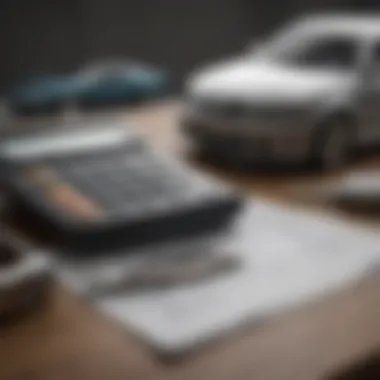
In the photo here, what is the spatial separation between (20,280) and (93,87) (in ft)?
2.00

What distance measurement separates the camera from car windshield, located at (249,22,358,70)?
107cm

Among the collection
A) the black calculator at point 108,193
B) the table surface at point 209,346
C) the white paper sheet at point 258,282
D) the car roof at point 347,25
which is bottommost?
the table surface at point 209,346

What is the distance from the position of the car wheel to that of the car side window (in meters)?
0.10

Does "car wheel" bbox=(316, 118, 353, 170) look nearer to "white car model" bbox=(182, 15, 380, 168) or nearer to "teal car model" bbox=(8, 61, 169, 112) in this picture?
"white car model" bbox=(182, 15, 380, 168)

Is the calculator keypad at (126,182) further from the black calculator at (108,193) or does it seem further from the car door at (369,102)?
the car door at (369,102)

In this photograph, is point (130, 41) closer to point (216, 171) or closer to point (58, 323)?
point (216, 171)

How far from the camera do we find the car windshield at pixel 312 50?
1.07 meters

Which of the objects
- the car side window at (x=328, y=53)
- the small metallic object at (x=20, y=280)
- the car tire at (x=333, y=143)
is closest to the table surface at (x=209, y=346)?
the small metallic object at (x=20, y=280)

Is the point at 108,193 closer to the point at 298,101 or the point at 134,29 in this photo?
the point at 298,101

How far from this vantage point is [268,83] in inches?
39.8

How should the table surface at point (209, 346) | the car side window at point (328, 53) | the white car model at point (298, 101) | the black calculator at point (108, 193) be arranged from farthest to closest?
the car side window at point (328, 53) → the white car model at point (298, 101) → the black calculator at point (108, 193) → the table surface at point (209, 346)

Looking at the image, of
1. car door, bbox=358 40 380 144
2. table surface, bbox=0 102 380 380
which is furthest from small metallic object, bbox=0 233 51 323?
car door, bbox=358 40 380 144

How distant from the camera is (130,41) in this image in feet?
4.00

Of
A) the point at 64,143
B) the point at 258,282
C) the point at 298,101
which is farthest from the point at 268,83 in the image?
the point at 258,282
